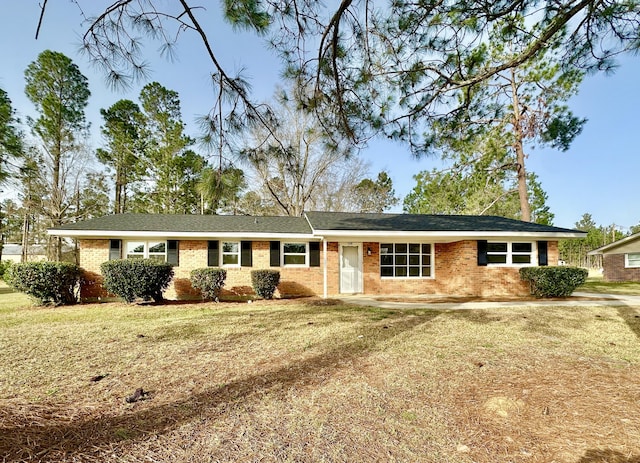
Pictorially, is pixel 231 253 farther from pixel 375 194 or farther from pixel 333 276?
pixel 375 194

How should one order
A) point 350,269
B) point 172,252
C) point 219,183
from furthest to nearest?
point 350,269, point 172,252, point 219,183

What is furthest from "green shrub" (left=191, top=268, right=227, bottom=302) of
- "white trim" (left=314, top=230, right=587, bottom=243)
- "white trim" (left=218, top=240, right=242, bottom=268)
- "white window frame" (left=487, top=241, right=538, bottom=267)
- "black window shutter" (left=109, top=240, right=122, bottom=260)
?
"white window frame" (left=487, top=241, right=538, bottom=267)

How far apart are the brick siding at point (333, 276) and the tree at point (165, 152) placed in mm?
11375

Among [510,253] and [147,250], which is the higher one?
[147,250]

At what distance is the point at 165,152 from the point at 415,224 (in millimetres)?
18348

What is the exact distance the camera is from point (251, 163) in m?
5.22

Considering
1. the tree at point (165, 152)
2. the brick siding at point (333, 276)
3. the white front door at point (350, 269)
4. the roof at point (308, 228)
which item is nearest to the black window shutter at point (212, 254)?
the brick siding at point (333, 276)

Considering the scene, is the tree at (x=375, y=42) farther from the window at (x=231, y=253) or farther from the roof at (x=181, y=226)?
the window at (x=231, y=253)

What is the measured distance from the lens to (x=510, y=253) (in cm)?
1180

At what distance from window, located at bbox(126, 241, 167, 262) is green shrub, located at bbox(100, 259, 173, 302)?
85.6 inches

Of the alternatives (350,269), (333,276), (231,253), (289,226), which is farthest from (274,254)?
(350,269)

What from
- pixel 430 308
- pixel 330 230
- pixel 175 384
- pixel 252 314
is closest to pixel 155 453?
pixel 175 384

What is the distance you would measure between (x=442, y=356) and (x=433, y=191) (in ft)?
42.8

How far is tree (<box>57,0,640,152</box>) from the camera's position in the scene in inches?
150
